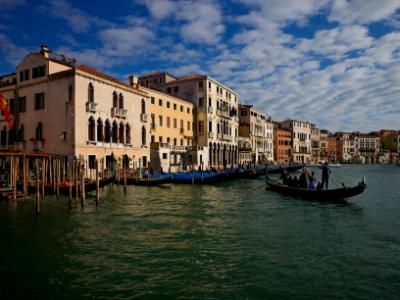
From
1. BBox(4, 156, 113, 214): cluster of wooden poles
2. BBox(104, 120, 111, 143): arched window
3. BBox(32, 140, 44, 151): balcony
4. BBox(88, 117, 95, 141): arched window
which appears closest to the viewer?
BBox(4, 156, 113, 214): cluster of wooden poles

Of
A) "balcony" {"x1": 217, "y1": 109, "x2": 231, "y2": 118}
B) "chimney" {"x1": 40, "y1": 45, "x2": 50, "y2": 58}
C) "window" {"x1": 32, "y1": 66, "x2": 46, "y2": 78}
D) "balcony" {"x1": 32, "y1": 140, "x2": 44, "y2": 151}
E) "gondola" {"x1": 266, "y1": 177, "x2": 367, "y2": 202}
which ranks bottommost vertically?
"gondola" {"x1": 266, "y1": 177, "x2": 367, "y2": 202}

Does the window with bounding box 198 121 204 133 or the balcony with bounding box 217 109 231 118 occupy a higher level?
the balcony with bounding box 217 109 231 118

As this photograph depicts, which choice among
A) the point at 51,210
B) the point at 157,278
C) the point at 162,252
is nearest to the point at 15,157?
the point at 51,210

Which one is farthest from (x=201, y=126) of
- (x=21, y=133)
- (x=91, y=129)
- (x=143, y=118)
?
(x=21, y=133)

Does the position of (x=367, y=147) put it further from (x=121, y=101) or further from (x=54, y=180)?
(x=54, y=180)

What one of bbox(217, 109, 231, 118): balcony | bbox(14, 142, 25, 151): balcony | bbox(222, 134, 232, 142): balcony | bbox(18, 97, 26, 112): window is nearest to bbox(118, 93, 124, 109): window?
bbox(18, 97, 26, 112): window

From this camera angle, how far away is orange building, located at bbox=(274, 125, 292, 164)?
222 ft

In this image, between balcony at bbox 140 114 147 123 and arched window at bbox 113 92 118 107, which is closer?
arched window at bbox 113 92 118 107

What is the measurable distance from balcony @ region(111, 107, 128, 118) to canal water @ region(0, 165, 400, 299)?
1199 centimetres

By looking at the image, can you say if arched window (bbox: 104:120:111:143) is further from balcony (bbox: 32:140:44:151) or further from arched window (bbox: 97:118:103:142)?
balcony (bbox: 32:140:44:151)

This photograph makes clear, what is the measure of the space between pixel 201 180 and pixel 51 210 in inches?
560

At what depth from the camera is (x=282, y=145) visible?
69.4 m

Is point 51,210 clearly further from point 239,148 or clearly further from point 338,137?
point 338,137

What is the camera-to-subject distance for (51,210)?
13750 millimetres
